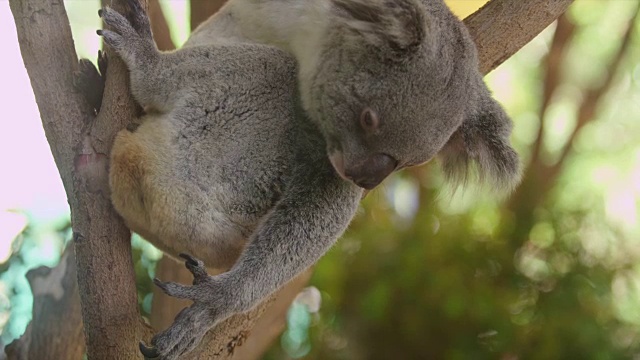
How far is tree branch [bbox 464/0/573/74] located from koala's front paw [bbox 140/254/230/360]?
129cm

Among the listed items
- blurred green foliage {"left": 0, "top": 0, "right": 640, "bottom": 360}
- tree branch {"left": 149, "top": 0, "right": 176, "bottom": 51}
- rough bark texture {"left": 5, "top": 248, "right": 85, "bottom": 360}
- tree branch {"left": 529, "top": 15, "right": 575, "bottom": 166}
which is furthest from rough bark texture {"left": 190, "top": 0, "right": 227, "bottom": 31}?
tree branch {"left": 529, "top": 15, "right": 575, "bottom": 166}

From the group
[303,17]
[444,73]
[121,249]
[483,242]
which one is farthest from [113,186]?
[483,242]

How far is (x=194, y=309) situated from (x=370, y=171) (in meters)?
0.56

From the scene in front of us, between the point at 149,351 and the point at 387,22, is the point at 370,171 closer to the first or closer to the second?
the point at 387,22

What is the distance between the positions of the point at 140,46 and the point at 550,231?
128 inches

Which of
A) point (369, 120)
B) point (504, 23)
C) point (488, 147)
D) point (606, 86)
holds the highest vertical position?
point (369, 120)

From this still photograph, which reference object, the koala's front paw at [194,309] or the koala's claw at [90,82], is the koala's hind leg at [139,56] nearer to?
the koala's claw at [90,82]

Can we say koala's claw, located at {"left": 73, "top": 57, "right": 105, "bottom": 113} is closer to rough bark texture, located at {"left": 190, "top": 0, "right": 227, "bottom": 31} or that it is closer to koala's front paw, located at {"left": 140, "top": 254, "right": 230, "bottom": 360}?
koala's front paw, located at {"left": 140, "top": 254, "right": 230, "bottom": 360}

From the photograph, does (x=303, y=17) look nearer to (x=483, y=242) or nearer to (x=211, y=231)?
(x=211, y=231)

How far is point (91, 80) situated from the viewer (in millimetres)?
1778

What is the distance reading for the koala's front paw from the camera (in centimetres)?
168

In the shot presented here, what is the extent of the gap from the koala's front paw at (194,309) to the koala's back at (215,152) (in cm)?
14

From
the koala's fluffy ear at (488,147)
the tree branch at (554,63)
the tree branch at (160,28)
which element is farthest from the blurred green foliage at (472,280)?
the koala's fluffy ear at (488,147)

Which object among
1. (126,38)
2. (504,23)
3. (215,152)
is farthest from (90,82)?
(504,23)
